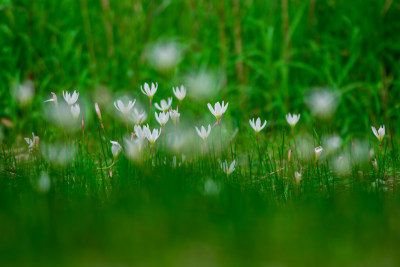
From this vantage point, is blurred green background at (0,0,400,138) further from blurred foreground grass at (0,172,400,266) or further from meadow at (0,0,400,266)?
blurred foreground grass at (0,172,400,266)

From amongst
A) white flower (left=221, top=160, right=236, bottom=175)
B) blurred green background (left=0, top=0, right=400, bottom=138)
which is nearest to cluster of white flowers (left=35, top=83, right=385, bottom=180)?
white flower (left=221, top=160, right=236, bottom=175)

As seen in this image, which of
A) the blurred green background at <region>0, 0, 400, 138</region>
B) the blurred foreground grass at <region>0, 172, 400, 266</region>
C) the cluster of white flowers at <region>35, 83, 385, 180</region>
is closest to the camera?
the blurred foreground grass at <region>0, 172, 400, 266</region>

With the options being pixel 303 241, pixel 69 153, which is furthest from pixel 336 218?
pixel 69 153

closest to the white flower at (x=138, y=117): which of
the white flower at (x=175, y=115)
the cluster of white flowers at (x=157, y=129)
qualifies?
the cluster of white flowers at (x=157, y=129)

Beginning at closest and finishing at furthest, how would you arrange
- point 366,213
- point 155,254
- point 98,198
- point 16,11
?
point 155,254 → point 366,213 → point 98,198 → point 16,11

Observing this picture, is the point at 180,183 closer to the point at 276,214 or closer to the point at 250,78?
the point at 276,214
